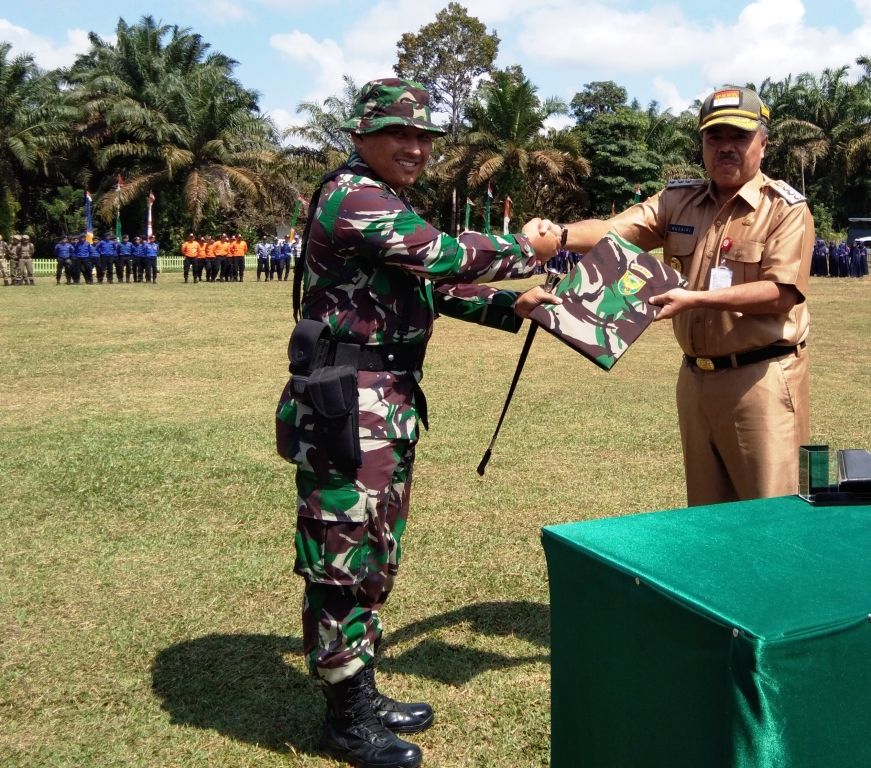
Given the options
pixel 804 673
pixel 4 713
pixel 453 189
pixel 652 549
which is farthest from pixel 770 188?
pixel 453 189

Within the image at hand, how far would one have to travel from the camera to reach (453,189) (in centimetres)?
4066

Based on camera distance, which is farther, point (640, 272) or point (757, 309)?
point (757, 309)

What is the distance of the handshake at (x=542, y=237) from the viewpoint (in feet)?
10.5

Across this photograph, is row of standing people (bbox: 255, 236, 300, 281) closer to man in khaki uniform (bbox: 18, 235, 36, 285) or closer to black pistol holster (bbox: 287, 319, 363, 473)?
man in khaki uniform (bbox: 18, 235, 36, 285)

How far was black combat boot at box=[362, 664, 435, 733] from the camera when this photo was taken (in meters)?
3.20

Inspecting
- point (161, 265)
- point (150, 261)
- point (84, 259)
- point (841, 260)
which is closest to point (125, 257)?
point (150, 261)

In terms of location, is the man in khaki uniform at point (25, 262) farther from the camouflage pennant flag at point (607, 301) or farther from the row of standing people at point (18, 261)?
the camouflage pennant flag at point (607, 301)

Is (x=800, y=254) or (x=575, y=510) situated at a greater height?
(x=800, y=254)

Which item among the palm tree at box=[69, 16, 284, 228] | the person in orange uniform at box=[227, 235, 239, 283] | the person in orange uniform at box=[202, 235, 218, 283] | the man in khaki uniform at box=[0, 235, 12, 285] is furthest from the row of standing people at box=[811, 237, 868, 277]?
the man in khaki uniform at box=[0, 235, 12, 285]

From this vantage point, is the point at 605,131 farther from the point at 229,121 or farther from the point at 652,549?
the point at 652,549

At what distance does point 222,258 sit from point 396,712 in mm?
28874

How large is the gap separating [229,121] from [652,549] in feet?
132

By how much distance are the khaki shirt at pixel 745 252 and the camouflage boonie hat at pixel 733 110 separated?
0.25 metres

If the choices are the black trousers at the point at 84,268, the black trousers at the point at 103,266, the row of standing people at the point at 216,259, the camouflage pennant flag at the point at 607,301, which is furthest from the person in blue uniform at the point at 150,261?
the camouflage pennant flag at the point at 607,301
